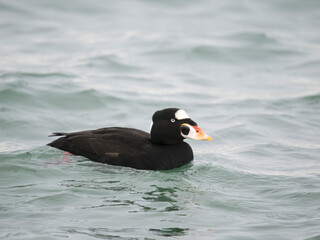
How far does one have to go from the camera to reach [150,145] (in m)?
7.99

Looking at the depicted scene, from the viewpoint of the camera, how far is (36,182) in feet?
24.3

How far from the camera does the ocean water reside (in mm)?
6438

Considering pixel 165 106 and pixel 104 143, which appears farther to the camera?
pixel 165 106

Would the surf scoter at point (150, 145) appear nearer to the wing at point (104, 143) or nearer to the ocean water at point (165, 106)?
the wing at point (104, 143)

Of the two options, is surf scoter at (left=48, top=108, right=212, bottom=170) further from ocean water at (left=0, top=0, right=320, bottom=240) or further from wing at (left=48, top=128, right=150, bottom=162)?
ocean water at (left=0, top=0, right=320, bottom=240)

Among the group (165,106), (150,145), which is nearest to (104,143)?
(150,145)

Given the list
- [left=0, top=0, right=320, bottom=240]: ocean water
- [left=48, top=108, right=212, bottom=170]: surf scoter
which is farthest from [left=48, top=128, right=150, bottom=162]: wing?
[left=0, top=0, right=320, bottom=240]: ocean water

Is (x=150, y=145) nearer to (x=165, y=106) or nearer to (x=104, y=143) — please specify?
(x=104, y=143)

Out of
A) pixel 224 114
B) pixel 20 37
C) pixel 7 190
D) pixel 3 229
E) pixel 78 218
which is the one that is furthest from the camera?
pixel 20 37

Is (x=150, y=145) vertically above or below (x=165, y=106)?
below

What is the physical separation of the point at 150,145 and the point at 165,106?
4.34 m

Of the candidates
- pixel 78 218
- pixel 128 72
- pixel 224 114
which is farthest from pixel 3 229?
pixel 128 72

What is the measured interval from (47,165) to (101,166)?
79 cm

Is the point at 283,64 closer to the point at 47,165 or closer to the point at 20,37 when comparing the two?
the point at 20,37
